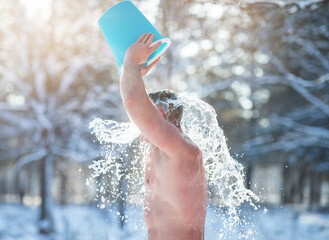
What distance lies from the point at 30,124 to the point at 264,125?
5.15 m

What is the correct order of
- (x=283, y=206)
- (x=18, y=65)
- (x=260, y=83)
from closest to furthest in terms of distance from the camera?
(x=18, y=65)
(x=260, y=83)
(x=283, y=206)

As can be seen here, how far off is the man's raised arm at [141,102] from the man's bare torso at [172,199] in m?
0.14

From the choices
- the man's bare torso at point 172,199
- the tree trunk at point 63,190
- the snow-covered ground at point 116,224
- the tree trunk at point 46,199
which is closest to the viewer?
the man's bare torso at point 172,199

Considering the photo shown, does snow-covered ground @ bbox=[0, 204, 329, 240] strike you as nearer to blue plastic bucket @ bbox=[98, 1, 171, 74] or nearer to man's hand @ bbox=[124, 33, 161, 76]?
blue plastic bucket @ bbox=[98, 1, 171, 74]

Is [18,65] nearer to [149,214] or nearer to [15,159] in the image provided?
[15,159]

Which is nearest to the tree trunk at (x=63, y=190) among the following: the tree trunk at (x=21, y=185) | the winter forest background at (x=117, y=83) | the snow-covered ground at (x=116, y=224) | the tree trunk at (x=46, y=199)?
the winter forest background at (x=117, y=83)

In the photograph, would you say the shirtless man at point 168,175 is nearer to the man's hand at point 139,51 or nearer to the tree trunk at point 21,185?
the man's hand at point 139,51

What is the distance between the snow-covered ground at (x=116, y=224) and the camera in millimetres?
6996

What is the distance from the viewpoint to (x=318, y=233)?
8.13 meters

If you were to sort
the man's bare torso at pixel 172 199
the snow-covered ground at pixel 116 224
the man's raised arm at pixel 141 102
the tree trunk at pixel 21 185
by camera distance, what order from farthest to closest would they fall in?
1. the tree trunk at pixel 21 185
2. the snow-covered ground at pixel 116 224
3. the man's bare torso at pixel 172 199
4. the man's raised arm at pixel 141 102

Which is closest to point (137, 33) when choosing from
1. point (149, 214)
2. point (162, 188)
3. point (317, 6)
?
point (162, 188)

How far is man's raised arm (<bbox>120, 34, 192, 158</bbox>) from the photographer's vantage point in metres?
1.07

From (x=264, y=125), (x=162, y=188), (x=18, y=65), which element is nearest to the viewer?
(x=162, y=188)

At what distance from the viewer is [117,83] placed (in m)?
7.03
